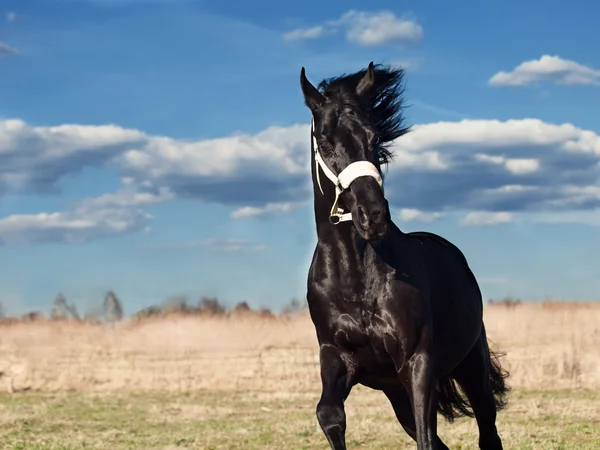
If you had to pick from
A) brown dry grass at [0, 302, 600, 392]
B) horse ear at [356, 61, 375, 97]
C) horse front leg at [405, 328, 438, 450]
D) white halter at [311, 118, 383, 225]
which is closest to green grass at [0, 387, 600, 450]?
brown dry grass at [0, 302, 600, 392]

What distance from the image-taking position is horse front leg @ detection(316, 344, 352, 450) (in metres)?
5.78

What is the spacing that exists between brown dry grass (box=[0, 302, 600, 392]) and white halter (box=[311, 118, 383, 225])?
45.4 feet

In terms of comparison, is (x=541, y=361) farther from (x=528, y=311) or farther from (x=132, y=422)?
(x=132, y=422)

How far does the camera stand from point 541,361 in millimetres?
19891

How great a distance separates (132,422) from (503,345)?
11.0 meters

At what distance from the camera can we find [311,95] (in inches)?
240

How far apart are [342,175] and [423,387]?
4.64 feet

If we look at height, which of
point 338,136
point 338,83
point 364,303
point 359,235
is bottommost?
point 364,303

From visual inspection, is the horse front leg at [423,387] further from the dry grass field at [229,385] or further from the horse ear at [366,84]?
the dry grass field at [229,385]

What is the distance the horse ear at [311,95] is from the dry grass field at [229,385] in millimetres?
4765

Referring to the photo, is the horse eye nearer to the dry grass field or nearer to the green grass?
the dry grass field

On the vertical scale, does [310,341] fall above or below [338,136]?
below

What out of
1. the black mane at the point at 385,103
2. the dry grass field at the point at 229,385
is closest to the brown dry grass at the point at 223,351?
the dry grass field at the point at 229,385

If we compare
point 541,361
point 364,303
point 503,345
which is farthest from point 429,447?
point 503,345
